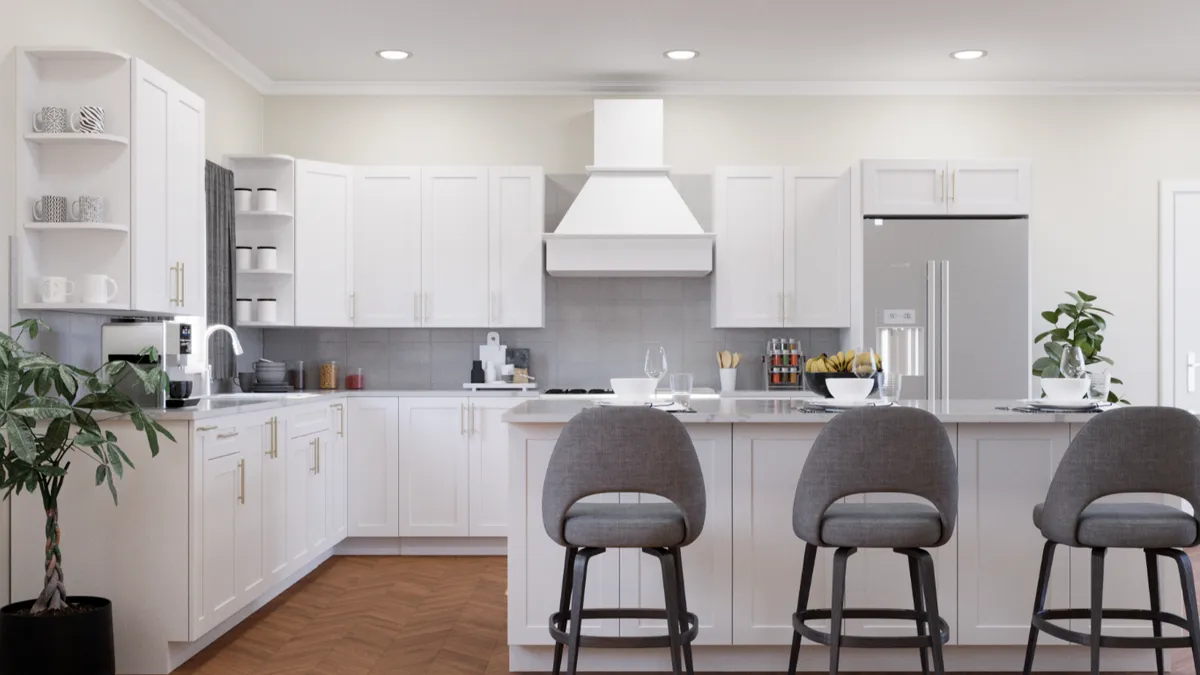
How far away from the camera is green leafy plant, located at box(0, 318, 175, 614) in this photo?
294cm

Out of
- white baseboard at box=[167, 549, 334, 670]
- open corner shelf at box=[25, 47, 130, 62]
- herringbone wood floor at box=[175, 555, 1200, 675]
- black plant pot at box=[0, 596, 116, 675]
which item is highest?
open corner shelf at box=[25, 47, 130, 62]

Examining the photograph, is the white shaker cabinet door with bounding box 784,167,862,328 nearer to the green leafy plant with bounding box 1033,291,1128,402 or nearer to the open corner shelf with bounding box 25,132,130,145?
the green leafy plant with bounding box 1033,291,1128,402

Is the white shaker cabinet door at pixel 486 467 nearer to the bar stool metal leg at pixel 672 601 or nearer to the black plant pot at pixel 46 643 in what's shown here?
the black plant pot at pixel 46 643

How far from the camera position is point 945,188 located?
5449 millimetres

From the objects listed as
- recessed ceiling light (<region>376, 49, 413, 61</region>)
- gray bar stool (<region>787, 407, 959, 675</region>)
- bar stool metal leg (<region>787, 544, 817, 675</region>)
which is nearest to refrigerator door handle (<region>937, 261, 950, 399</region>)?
bar stool metal leg (<region>787, 544, 817, 675</region>)

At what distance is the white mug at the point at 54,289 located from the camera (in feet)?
11.8

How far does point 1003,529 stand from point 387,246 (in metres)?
3.63

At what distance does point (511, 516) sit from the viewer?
340 cm

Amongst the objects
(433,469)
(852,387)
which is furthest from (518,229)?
(852,387)

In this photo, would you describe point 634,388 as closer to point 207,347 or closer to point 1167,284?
point 207,347

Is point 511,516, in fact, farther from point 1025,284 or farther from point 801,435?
point 1025,284

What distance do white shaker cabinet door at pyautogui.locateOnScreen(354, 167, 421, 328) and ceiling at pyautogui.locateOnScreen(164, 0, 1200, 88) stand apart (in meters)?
0.63

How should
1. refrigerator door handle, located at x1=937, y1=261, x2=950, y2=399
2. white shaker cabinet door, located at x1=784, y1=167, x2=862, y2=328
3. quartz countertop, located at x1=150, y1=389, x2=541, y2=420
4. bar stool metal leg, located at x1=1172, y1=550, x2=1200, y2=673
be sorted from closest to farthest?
bar stool metal leg, located at x1=1172, y1=550, x2=1200, y2=673 < quartz countertop, located at x1=150, y1=389, x2=541, y2=420 < refrigerator door handle, located at x1=937, y1=261, x2=950, y2=399 < white shaker cabinet door, located at x1=784, y1=167, x2=862, y2=328

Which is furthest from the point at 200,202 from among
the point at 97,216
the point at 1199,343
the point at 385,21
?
the point at 1199,343
